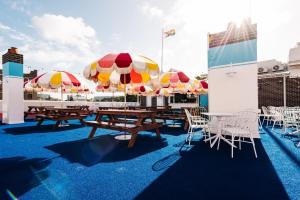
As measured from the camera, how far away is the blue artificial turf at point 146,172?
235cm

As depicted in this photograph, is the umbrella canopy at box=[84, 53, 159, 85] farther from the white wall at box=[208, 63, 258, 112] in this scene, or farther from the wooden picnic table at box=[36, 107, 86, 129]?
the wooden picnic table at box=[36, 107, 86, 129]

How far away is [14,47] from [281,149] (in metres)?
13.1

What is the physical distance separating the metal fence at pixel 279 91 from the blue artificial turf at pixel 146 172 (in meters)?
13.8

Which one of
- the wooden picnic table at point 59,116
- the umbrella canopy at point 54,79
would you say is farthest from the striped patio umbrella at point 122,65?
the wooden picnic table at point 59,116

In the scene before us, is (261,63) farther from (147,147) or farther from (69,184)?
(69,184)

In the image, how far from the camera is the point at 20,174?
2.97 metres

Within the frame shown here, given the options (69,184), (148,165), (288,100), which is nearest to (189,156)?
(148,165)

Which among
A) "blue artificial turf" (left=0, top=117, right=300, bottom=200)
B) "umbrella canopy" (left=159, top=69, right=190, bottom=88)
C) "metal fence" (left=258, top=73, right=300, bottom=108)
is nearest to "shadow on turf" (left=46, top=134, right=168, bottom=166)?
"blue artificial turf" (left=0, top=117, right=300, bottom=200)

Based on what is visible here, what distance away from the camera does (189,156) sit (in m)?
3.96

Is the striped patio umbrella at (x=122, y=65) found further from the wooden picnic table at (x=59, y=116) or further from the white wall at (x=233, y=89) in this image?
the wooden picnic table at (x=59, y=116)

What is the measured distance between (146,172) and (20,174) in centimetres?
214

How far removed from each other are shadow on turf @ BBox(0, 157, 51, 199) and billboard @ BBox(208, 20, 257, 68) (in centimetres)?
636

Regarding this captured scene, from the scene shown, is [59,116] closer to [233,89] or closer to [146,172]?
[146,172]

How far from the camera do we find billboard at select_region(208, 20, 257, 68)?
609cm
